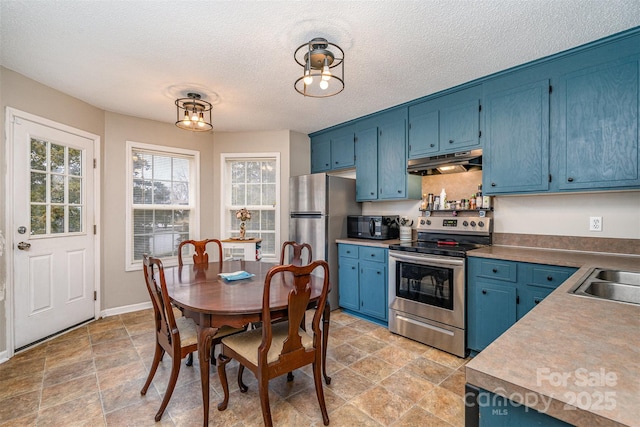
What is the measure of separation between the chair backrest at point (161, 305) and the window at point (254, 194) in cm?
235

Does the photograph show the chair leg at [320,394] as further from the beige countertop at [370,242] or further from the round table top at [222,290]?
the beige countertop at [370,242]

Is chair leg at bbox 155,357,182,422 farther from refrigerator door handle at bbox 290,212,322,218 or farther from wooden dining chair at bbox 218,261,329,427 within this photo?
refrigerator door handle at bbox 290,212,322,218

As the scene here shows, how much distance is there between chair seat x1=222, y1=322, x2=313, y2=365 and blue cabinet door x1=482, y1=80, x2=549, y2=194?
2.17m

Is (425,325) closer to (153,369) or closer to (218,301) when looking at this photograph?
(218,301)

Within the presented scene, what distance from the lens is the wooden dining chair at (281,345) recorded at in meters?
1.53

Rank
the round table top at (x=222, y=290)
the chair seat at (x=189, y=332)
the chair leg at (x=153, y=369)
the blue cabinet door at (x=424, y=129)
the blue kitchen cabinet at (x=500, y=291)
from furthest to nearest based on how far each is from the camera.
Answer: the blue cabinet door at (x=424, y=129)
the blue kitchen cabinet at (x=500, y=291)
the chair leg at (x=153, y=369)
the chair seat at (x=189, y=332)
the round table top at (x=222, y=290)

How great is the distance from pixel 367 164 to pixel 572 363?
317 cm

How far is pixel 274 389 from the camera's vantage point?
206 centimetres

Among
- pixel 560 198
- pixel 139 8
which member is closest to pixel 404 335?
pixel 560 198

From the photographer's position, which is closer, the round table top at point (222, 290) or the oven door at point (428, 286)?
the round table top at point (222, 290)

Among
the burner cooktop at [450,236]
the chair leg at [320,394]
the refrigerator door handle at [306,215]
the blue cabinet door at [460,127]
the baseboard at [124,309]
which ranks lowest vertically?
the baseboard at [124,309]

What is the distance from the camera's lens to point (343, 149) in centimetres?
401

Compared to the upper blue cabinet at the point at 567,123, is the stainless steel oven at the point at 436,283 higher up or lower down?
lower down

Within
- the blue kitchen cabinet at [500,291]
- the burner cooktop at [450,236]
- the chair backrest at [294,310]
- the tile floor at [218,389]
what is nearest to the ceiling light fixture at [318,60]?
the chair backrest at [294,310]
